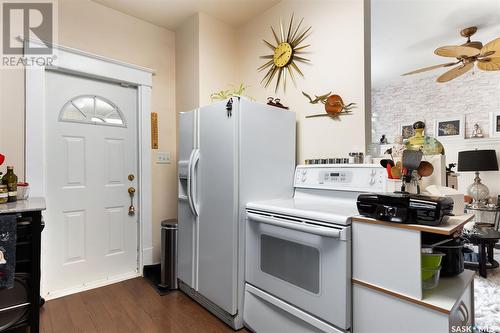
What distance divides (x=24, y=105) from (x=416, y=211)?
2870mm

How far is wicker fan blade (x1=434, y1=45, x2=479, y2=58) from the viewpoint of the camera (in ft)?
7.65

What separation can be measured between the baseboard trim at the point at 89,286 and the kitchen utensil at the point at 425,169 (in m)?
2.76

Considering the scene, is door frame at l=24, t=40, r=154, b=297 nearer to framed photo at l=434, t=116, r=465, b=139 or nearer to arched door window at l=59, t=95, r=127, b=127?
arched door window at l=59, t=95, r=127, b=127

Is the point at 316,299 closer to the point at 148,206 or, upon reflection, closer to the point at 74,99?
the point at 148,206

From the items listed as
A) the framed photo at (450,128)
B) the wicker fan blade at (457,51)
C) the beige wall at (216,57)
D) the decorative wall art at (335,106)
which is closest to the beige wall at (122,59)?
the beige wall at (216,57)

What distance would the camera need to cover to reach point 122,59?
8.74ft

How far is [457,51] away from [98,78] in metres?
3.47

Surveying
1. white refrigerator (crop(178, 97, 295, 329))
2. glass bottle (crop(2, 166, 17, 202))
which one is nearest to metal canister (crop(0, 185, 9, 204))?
glass bottle (crop(2, 166, 17, 202))

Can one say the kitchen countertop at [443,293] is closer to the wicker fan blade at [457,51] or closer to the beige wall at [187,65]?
the wicker fan blade at [457,51]

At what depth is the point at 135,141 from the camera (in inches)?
109

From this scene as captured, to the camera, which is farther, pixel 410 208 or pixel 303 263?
pixel 303 263

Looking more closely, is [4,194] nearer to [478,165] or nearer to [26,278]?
[26,278]

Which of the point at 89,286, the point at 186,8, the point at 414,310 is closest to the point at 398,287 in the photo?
the point at 414,310

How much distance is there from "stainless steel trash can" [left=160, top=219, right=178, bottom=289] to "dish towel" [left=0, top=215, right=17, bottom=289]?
116 cm
